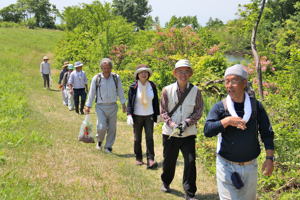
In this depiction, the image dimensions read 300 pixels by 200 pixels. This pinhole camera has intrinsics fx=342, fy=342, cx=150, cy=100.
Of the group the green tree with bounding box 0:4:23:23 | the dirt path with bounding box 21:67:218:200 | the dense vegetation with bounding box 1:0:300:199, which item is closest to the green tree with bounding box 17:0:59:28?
the green tree with bounding box 0:4:23:23

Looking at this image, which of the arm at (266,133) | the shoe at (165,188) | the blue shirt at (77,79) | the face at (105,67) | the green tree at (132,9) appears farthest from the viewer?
the green tree at (132,9)

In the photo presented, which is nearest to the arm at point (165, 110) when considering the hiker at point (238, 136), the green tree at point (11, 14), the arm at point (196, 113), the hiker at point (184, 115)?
the hiker at point (184, 115)

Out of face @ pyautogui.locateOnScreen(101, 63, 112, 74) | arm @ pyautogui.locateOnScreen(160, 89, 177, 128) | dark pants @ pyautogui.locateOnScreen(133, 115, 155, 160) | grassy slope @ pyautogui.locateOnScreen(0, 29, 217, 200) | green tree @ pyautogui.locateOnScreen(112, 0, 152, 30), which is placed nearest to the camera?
grassy slope @ pyautogui.locateOnScreen(0, 29, 217, 200)

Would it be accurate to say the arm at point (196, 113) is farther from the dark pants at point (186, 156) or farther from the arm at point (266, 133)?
the arm at point (266, 133)

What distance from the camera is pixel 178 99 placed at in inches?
188

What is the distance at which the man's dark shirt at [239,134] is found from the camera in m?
3.17

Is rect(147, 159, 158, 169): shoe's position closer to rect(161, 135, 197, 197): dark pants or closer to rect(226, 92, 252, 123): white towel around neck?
rect(161, 135, 197, 197): dark pants

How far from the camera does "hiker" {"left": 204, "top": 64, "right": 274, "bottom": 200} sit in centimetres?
314

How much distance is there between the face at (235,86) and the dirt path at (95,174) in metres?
2.29

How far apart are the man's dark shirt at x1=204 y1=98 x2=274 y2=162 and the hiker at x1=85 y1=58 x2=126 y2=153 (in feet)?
12.9

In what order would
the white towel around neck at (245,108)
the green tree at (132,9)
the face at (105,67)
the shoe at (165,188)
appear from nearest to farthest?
the white towel around neck at (245,108) < the shoe at (165,188) < the face at (105,67) < the green tree at (132,9)

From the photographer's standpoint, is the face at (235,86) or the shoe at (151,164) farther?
the shoe at (151,164)

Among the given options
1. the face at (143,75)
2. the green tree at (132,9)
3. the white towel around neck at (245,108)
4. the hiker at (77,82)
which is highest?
the green tree at (132,9)

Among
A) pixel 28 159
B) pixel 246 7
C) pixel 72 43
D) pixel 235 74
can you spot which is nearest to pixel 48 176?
pixel 28 159
